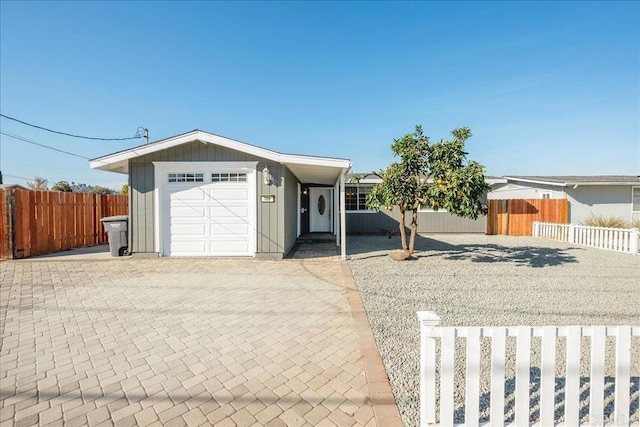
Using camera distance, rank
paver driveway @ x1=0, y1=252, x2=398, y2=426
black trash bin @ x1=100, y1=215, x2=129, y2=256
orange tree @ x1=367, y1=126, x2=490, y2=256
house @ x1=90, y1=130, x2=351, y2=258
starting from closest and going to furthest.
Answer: paver driveway @ x1=0, y1=252, x2=398, y2=426 < orange tree @ x1=367, y1=126, x2=490, y2=256 < house @ x1=90, y1=130, x2=351, y2=258 < black trash bin @ x1=100, y1=215, x2=129, y2=256

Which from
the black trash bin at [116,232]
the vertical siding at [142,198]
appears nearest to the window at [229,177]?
the vertical siding at [142,198]

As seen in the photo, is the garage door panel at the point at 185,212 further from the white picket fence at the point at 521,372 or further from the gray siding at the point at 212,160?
the white picket fence at the point at 521,372

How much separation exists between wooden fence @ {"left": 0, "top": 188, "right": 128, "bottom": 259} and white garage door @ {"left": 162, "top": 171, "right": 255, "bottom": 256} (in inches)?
161

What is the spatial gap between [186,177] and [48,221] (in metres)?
4.97

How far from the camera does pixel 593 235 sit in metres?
11.2

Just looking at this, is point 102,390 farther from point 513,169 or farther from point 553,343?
point 513,169

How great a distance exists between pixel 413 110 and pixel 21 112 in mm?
17010

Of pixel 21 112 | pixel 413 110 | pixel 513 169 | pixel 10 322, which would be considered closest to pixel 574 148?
pixel 513 169

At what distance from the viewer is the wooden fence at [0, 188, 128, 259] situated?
8375 mm

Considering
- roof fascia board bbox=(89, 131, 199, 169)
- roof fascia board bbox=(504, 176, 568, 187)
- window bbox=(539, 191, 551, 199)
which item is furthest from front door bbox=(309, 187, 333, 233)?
window bbox=(539, 191, 551, 199)

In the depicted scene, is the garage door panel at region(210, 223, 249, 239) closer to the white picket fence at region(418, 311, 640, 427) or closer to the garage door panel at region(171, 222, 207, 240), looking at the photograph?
the garage door panel at region(171, 222, 207, 240)

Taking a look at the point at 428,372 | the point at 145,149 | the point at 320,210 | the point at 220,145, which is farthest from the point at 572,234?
the point at 145,149

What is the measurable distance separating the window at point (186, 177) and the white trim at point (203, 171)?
13cm

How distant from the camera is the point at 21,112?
11906 millimetres
